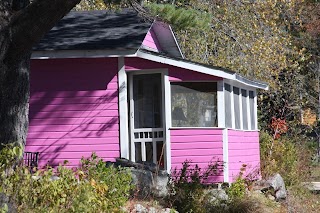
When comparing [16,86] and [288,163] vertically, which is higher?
[16,86]

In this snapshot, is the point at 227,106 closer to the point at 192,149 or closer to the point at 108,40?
the point at 192,149

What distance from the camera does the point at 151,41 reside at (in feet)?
64.3

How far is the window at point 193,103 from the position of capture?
1723cm

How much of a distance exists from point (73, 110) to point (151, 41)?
3241mm

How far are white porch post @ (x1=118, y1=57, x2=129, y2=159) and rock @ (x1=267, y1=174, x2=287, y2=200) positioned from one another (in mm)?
3462

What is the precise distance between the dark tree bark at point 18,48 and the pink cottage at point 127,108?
5413 mm

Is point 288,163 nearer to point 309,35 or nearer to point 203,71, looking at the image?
point 203,71

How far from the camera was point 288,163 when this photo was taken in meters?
21.3

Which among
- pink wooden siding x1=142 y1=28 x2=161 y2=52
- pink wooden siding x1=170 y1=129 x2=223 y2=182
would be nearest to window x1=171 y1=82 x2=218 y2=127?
pink wooden siding x1=170 y1=129 x2=223 y2=182

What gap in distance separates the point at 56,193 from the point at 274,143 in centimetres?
1384

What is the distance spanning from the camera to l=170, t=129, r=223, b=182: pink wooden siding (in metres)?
17.1

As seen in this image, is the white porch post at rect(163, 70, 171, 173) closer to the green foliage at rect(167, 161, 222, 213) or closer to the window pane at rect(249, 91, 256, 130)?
the green foliage at rect(167, 161, 222, 213)

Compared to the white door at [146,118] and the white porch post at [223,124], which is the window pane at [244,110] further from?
the white door at [146,118]

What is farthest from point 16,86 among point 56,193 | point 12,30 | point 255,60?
point 255,60
